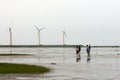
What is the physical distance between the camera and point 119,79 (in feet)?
88.3

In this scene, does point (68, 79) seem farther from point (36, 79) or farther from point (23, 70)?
point (23, 70)

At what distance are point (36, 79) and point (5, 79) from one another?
2.11 metres

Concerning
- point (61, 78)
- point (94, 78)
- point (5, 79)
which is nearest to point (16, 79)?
point (5, 79)

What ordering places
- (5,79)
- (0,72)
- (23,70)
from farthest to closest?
(23,70)
(0,72)
(5,79)

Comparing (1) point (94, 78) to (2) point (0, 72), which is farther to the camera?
(2) point (0, 72)

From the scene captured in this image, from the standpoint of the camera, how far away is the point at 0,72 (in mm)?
31688

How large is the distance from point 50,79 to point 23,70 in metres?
7.14

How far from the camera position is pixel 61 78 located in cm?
2805

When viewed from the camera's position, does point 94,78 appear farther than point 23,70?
No

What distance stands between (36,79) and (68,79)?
223 centimetres

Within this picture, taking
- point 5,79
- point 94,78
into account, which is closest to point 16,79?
point 5,79

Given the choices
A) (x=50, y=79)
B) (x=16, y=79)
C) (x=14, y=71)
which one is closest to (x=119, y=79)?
(x=50, y=79)

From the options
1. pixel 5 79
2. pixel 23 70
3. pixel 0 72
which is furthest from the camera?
pixel 23 70

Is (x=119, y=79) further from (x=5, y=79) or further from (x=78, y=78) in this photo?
(x=5, y=79)
